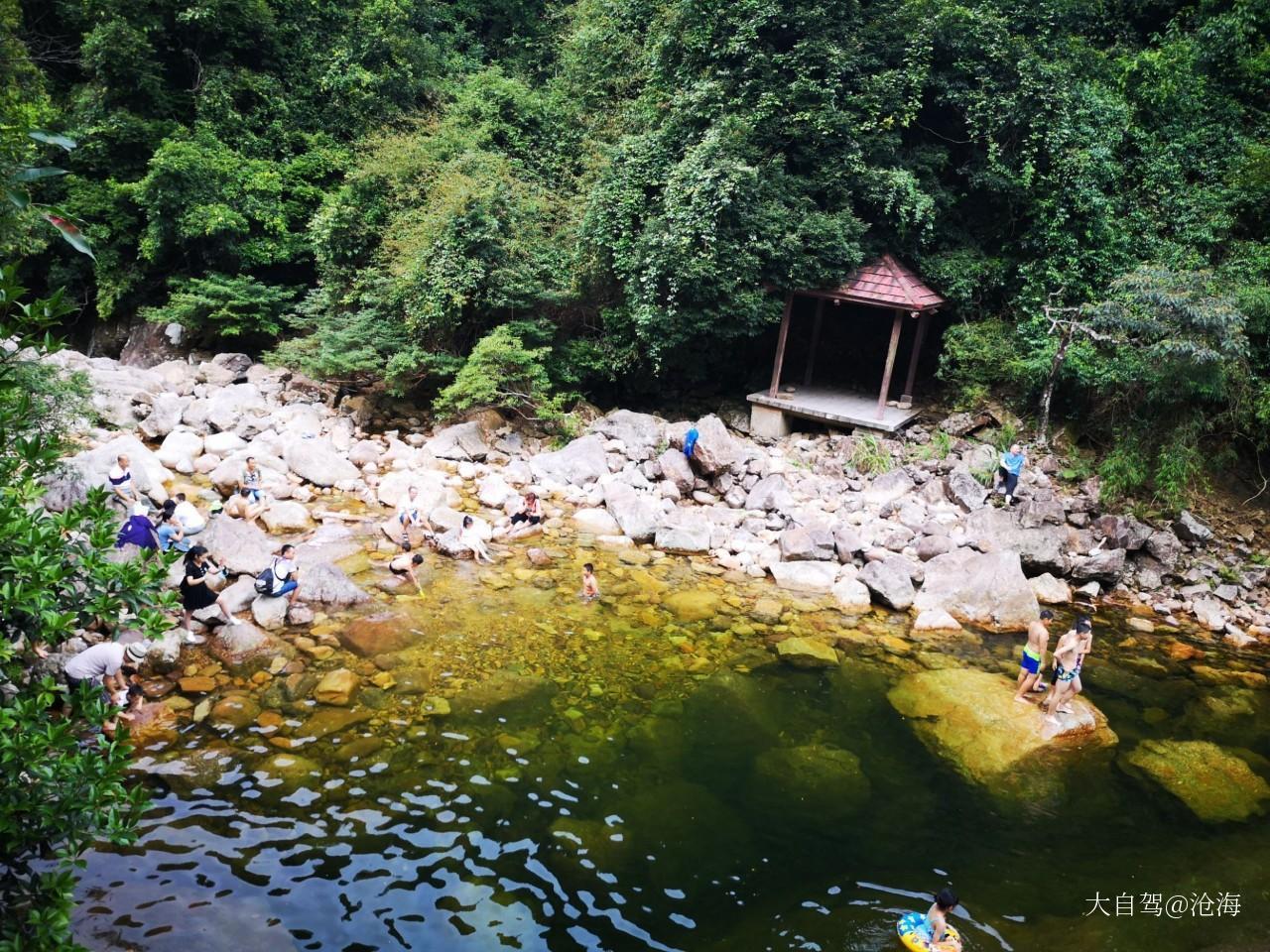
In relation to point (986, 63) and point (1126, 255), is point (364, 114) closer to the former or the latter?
point (986, 63)

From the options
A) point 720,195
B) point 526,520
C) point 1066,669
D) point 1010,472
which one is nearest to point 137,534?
point 526,520

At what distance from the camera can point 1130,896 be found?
739cm

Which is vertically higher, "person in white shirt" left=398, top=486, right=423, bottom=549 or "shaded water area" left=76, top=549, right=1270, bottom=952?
"person in white shirt" left=398, top=486, right=423, bottom=549

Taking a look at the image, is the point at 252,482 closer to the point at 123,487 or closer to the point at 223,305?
the point at 123,487

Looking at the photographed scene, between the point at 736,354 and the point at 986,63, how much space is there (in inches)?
324

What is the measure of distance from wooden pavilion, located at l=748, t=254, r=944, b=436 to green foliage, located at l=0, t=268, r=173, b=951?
15.1 m

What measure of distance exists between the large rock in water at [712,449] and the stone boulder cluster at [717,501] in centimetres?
4

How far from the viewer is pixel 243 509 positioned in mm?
13344

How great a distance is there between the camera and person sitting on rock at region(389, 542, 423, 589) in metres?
12.1

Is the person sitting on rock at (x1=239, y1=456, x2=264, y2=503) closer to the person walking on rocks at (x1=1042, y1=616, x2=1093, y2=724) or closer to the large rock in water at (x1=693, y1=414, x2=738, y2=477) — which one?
the large rock in water at (x1=693, y1=414, x2=738, y2=477)

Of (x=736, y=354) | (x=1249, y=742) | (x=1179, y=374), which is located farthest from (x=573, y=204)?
(x=1249, y=742)

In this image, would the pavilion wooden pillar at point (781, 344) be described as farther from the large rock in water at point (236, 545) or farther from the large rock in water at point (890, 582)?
the large rock in water at point (236, 545)

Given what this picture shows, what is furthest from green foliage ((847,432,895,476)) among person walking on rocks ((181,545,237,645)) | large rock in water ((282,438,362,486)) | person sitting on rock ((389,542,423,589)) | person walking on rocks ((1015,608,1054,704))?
person walking on rocks ((181,545,237,645))

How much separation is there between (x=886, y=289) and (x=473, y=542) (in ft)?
33.7
